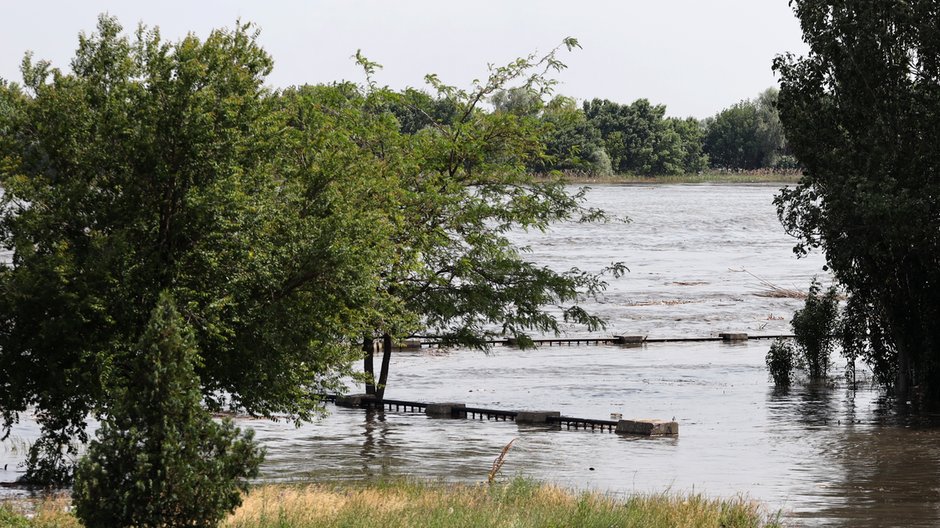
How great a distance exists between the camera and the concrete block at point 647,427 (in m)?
32.4

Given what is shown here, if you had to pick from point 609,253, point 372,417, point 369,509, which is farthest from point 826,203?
point 609,253

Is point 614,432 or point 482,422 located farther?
point 482,422

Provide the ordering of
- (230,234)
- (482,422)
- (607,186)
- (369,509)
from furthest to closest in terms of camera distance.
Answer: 1. (607,186)
2. (482,422)
3. (230,234)
4. (369,509)

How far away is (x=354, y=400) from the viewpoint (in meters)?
38.0

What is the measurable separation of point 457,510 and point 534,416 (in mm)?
17532

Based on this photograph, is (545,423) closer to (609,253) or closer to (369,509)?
(369,509)

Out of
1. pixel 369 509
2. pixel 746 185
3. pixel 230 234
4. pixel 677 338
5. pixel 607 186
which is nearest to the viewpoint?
pixel 369 509

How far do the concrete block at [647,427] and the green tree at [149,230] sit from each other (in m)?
11.5

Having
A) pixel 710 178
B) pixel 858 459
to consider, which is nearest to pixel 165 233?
pixel 858 459

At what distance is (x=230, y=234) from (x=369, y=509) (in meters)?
6.69

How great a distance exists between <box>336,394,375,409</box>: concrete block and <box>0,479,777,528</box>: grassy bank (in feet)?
54.9

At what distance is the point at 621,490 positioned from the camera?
2392 centimetres

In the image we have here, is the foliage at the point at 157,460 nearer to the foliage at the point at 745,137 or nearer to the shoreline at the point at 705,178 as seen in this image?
the shoreline at the point at 705,178

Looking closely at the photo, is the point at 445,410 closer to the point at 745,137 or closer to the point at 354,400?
the point at 354,400
